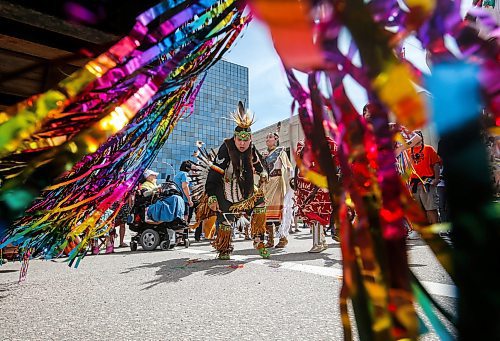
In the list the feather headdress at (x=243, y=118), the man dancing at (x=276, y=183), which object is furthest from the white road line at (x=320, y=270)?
the man dancing at (x=276, y=183)

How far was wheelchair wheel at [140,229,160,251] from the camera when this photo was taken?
5738 mm

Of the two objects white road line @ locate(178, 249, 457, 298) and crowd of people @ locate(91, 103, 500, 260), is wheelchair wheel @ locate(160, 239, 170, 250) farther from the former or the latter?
white road line @ locate(178, 249, 457, 298)

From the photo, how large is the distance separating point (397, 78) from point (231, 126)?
157 inches

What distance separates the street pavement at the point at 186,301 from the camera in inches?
64.5

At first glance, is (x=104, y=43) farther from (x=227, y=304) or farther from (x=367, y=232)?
(x=227, y=304)

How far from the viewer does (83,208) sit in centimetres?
121

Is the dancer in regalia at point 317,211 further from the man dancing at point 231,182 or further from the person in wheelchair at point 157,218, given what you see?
the person in wheelchair at point 157,218

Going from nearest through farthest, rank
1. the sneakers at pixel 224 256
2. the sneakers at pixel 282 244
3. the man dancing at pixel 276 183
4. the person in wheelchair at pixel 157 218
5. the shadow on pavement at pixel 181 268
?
the shadow on pavement at pixel 181 268, the sneakers at pixel 224 256, the sneakers at pixel 282 244, the man dancing at pixel 276 183, the person in wheelchair at pixel 157 218

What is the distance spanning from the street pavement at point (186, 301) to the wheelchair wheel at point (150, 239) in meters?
2.06

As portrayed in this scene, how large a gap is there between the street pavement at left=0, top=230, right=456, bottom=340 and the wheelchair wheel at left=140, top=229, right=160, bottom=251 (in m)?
2.06

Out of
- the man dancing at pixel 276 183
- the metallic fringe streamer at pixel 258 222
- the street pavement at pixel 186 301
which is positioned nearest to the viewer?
the street pavement at pixel 186 301

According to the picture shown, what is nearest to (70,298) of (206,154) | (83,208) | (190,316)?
(190,316)

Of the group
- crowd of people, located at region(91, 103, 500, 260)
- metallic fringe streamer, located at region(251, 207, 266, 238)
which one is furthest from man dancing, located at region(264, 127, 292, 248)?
metallic fringe streamer, located at region(251, 207, 266, 238)

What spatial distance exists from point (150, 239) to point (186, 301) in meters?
3.82
